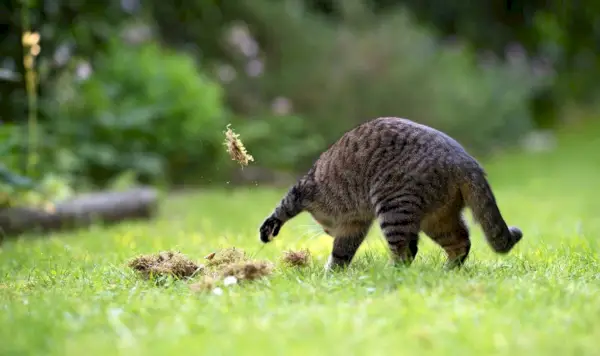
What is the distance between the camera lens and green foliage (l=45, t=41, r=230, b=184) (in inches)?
467

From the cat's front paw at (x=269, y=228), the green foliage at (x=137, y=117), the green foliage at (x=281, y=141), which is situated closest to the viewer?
the cat's front paw at (x=269, y=228)

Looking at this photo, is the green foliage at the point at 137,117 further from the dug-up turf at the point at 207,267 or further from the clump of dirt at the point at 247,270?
the clump of dirt at the point at 247,270

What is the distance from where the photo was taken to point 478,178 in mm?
4965

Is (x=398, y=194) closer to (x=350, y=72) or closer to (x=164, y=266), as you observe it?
(x=164, y=266)

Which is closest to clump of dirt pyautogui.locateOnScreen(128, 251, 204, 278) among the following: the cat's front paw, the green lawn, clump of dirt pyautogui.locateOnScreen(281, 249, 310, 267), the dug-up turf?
the dug-up turf

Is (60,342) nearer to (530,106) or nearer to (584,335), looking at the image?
(584,335)

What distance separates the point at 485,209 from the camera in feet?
16.3

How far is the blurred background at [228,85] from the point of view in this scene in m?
11.1

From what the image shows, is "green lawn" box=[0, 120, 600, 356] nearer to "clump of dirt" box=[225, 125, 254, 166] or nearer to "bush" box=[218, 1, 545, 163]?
"clump of dirt" box=[225, 125, 254, 166]

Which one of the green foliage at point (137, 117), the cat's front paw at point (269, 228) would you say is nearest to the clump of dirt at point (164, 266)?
the cat's front paw at point (269, 228)

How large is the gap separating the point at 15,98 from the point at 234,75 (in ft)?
18.9

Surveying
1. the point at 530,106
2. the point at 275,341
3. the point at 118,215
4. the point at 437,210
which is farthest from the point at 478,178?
the point at 530,106

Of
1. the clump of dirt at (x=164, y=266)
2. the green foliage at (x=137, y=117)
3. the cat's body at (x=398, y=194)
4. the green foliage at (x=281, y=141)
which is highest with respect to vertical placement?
the cat's body at (x=398, y=194)

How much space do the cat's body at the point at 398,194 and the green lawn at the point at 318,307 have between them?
18 cm
